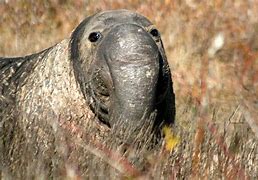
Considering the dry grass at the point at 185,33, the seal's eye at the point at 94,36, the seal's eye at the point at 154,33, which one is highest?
the seal's eye at the point at 94,36

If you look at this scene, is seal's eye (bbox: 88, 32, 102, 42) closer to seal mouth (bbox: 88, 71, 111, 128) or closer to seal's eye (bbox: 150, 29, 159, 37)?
seal mouth (bbox: 88, 71, 111, 128)

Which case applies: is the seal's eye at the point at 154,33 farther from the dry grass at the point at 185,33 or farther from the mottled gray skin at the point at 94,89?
the dry grass at the point at 185,33

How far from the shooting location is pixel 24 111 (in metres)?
7.39

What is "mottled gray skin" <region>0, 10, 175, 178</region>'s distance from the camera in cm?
666

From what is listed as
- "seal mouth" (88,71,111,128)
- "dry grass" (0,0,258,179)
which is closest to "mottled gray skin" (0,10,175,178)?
"seal mouth" (88,71,111,128)

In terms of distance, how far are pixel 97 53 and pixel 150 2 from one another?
6.33 meters

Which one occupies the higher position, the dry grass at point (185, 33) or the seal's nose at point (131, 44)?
the seal's nose at point (131, 44)

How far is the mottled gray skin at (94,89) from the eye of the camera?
6.66 meters

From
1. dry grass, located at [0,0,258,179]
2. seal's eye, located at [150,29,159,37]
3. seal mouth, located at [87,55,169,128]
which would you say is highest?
seal's eye, located at [150,29,159,37]

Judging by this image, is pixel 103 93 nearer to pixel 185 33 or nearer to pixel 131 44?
pixel 131 44

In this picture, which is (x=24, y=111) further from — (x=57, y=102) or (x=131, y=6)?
(x=131, y=6)

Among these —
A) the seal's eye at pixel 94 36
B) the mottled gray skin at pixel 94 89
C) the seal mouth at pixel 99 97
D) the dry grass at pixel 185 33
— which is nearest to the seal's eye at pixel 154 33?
the mottled gray skin at pixel 94 89

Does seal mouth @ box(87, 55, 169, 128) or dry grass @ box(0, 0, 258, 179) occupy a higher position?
seal mouth @ box(87, 55, 169, 128)

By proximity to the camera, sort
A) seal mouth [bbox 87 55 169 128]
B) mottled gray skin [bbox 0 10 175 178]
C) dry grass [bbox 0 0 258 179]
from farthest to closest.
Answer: dry grass [bbox 0 0 258 179], seal mouth [bbox 87 55 169 128], mottled gray skin [bbox 0 10 175 178]
